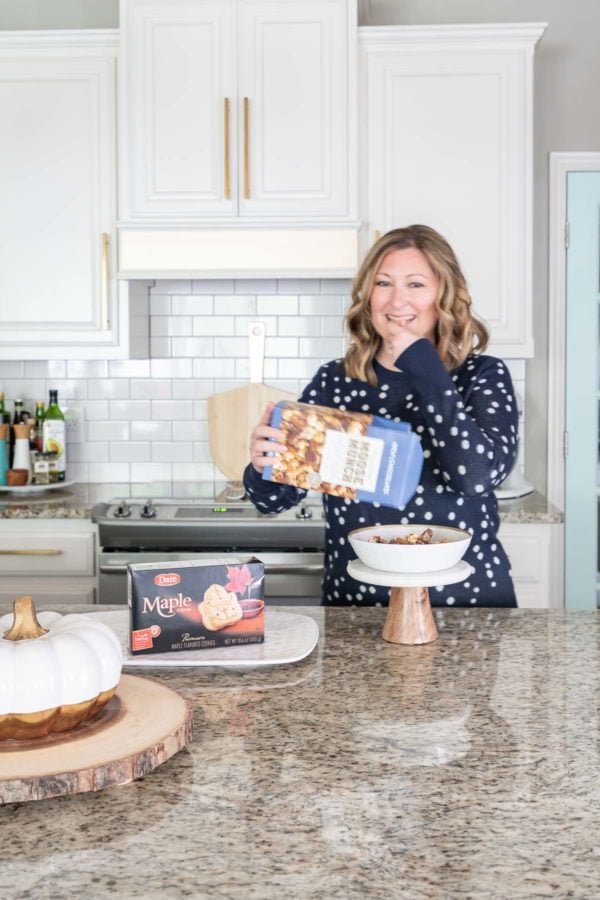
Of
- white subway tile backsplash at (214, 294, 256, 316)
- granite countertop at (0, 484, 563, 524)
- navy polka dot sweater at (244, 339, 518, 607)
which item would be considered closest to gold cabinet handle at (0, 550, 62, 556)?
granite countertop at (0, 484, 563, 524)

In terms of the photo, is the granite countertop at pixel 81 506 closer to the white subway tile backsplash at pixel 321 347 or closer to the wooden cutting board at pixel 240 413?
the wooden cutting board at pixel 240 413

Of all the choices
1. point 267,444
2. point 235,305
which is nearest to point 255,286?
point 235,305

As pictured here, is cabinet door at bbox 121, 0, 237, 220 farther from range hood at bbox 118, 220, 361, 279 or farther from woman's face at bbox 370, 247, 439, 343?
woman's face at bbox 370, 247, 439, 343

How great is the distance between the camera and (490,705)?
4.47 ft

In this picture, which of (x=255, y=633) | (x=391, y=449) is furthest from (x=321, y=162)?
(x=255, y=633)

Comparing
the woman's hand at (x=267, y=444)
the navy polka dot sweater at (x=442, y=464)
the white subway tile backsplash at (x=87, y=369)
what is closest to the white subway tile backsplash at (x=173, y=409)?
the white subway tile backsplash at (x=87, y=369)

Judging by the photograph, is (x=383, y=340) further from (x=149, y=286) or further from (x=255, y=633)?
(x=149, y=286)

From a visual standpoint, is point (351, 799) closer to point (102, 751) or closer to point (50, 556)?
point (102, 751)

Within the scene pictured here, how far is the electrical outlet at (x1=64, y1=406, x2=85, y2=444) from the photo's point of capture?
3922 millimetres

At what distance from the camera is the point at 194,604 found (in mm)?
1535

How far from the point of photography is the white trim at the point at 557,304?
150 inches

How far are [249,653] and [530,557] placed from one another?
6.29 feet

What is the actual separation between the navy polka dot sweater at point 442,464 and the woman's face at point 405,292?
4.6 inches

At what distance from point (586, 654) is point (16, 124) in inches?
111
